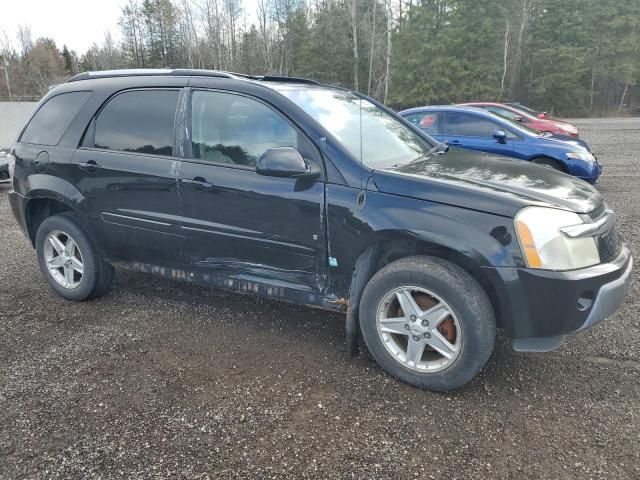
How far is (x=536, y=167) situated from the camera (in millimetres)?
3689

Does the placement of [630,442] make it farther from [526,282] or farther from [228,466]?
[228,466]

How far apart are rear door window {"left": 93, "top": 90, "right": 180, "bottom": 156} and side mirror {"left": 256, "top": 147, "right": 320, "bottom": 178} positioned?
97cm

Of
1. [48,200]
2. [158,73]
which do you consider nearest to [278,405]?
[158,73]

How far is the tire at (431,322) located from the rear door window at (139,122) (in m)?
1.91

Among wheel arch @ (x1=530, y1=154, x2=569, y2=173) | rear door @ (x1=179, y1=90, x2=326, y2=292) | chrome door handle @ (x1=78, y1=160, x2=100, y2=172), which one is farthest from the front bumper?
wheel arch @ (x1=530, y1=154, x2=569, y2=173)

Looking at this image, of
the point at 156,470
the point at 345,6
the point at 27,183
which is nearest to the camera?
the point at 156,470

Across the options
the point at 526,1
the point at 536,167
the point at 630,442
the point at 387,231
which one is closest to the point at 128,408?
the point at 387,231

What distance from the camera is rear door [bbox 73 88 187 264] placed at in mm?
3635

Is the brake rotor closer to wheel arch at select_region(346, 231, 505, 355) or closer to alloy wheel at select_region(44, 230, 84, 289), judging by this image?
wheel arch at select_region(346, 231, 505, 355)

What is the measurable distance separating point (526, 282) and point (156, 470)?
2064 mm

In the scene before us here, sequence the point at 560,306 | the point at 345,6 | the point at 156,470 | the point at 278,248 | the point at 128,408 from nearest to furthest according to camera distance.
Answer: the point at 156,470, the point at 560,306, the point at 128,408, the point at 278,248, the point at 345,6

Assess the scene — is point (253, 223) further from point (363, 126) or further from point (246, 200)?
point (363, 126)

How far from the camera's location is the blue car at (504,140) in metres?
8.20

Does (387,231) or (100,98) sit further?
(100,98)
